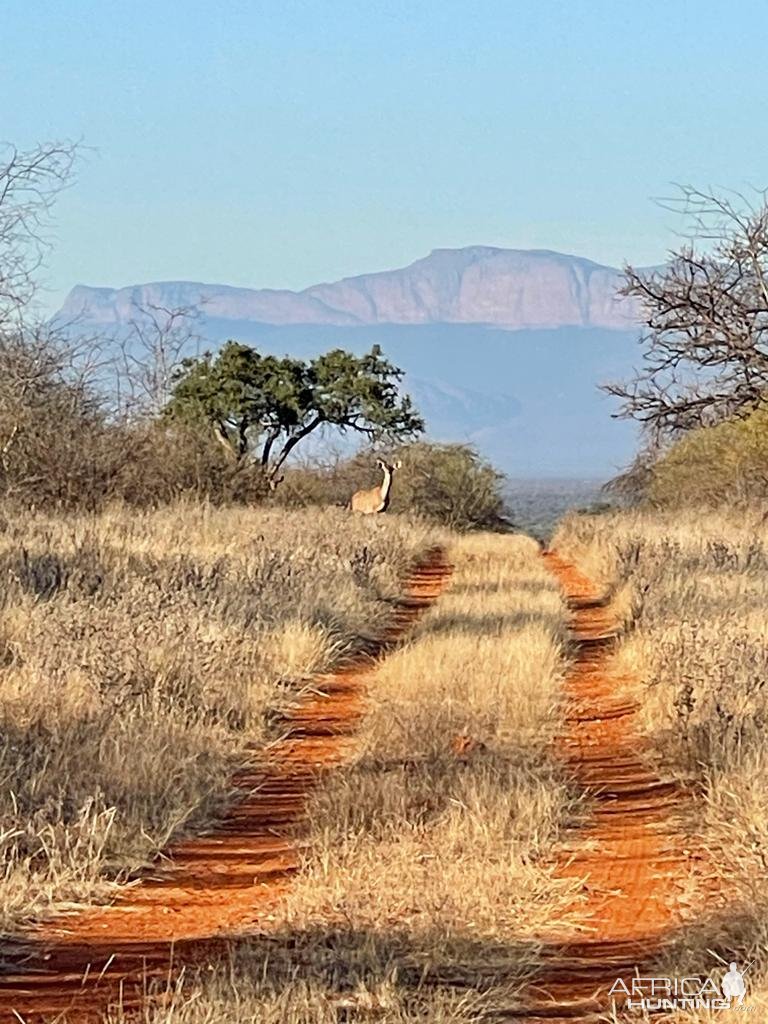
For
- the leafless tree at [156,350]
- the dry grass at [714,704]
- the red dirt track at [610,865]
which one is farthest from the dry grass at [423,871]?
the leafless tree at [156,350]

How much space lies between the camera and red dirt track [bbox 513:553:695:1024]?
5012 millimetres

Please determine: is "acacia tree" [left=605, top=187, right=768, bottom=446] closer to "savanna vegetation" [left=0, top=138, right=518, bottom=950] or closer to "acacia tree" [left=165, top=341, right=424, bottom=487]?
"savanna vegetation" [left=0, top=138, right=518, bottom=950]

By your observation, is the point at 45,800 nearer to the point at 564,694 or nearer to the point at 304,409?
the point at 564,694

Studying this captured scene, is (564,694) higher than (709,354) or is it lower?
lower

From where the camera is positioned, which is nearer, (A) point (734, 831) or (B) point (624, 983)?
(B) point (624, 983)

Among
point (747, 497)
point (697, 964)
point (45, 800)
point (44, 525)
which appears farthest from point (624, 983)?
point (747, 497)

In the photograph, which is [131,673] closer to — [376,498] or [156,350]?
[376,498]

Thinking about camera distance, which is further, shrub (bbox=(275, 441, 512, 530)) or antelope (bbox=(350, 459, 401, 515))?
shrub (bbox=(275, 441, 512, 530))

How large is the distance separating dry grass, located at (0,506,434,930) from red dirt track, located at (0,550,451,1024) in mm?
167

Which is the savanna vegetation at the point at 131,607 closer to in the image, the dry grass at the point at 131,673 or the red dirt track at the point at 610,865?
the dry grass at the point at 131,673

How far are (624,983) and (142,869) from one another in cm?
230

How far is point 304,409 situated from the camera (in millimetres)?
42594

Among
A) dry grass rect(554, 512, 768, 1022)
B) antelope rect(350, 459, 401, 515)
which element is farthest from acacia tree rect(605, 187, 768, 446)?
antelope rect(350, 459, 401, 515)

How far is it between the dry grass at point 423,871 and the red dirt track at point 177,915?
0.20 meters
